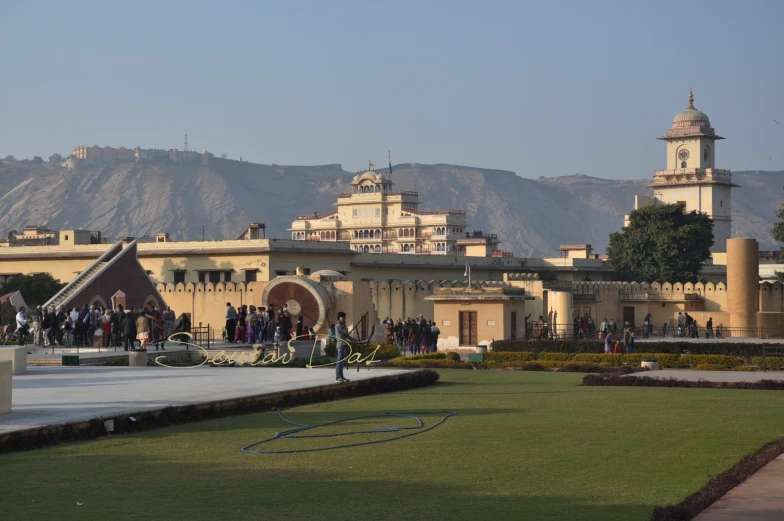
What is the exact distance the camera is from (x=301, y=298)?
4022cm

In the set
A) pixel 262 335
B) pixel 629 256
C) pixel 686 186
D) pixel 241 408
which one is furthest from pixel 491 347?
pixel 686 186

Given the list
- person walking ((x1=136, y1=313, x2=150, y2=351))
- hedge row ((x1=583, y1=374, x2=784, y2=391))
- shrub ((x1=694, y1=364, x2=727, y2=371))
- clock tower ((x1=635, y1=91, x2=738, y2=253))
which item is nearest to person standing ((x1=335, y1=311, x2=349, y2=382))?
hedge row ((x1=583, y1=374, x2=784, y2=391))

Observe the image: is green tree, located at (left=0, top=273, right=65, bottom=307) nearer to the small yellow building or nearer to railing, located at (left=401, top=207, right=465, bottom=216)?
the small yellow building

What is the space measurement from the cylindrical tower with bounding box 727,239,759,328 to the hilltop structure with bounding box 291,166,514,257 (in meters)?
62.5

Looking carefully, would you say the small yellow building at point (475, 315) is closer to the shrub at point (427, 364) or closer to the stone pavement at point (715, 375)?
the shrub at point (427, 364)

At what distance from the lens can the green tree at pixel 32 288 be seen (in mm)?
52094

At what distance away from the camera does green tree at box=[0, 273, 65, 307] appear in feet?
171

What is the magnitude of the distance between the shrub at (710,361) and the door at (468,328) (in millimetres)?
11753

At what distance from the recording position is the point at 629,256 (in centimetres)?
7375

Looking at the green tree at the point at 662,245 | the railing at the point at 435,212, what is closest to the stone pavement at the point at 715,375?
the green tree at the point at 662,245

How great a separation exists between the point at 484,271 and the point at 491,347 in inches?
1233

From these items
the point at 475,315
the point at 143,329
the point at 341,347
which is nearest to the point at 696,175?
the point at 475,315

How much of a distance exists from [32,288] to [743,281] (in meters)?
29.9

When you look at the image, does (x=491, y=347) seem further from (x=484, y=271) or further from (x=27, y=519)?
(x=484, y=271)
